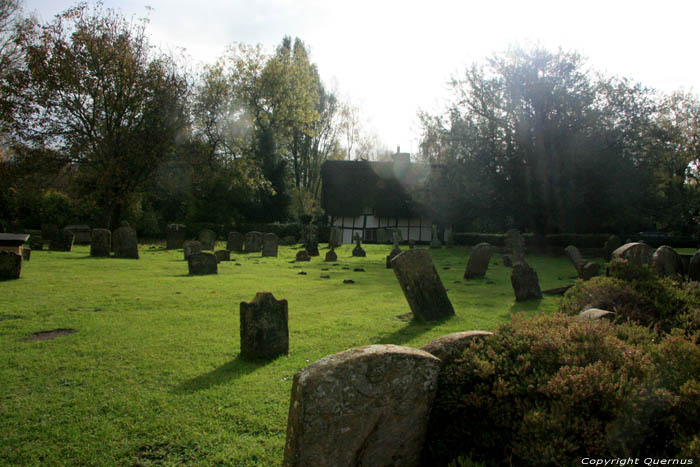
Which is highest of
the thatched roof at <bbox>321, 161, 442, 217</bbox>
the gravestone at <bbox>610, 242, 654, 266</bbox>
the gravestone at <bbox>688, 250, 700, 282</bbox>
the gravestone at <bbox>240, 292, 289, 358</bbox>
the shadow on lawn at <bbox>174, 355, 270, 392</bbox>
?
the thatched roof at <bbox>321, 161, 442, 217</bbox>

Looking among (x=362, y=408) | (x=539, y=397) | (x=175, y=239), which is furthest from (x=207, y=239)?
(x=539, y=397)

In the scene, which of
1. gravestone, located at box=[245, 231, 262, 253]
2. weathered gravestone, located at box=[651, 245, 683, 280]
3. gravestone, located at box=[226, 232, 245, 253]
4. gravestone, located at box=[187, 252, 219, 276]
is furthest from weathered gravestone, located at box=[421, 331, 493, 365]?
gravestone, located at box=[226, 232, 245, 253]

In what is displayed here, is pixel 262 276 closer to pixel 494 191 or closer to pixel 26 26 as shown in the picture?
pixel 494 191

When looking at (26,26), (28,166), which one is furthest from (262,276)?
(26,26)

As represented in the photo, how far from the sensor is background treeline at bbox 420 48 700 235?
27266mm

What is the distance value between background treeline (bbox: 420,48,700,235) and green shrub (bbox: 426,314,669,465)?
26674 millimetres

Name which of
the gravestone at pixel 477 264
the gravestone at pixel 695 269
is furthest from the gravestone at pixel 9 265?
the gravestone at pixel 695 269

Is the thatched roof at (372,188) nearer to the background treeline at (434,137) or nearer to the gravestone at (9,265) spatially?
the background treeline at (434,137)

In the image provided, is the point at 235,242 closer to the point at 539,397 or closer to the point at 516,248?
the point at 516,248

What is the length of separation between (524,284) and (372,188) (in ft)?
107

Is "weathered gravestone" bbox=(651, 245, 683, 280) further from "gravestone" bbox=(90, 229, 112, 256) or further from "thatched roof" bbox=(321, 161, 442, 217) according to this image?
"thatched roof" bbox=(321, 161, 442, 217)

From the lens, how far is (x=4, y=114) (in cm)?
2573

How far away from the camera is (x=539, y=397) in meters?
2.87

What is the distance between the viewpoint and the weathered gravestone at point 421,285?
827 centimetres
